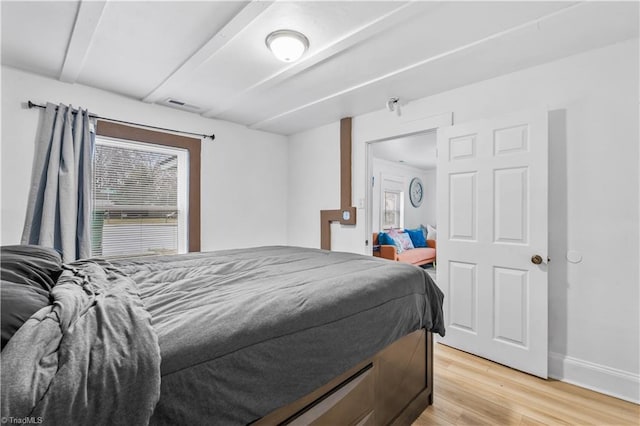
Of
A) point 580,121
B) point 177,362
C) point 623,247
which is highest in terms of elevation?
point 580,121

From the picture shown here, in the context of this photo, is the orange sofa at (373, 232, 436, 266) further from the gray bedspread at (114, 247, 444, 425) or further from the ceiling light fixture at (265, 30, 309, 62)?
the ceiling light fixture at (265, 30, 309, 62)

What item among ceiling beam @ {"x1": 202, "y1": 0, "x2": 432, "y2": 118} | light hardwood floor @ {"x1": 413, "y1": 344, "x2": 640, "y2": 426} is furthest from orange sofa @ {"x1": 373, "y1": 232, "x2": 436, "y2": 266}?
ceiling beam @ {"x1": 202, "y1": 0, "x2": 432, "y2": 118}

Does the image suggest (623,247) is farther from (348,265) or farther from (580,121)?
(348,265)

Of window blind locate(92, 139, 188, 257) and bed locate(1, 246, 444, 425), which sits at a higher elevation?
window blind locate(92, 139, 188, 257)

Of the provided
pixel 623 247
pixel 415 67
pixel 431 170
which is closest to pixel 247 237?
pixel 415 67

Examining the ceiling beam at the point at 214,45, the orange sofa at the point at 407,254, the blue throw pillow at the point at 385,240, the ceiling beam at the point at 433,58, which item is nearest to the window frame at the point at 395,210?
the orange sofa at the point at 407,254

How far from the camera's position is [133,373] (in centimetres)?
65

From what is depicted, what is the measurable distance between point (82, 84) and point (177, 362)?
3.14 metres

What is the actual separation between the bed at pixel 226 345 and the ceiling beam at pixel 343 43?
148 centimetres

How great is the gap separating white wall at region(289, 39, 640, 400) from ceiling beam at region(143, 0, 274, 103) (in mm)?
2129

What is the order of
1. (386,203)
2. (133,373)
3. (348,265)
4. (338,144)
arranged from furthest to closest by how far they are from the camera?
(386,203)
(338,144)
(348,265)
(133,373)

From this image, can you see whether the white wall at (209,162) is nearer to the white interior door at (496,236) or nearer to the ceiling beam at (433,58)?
the ceiling beam at (433,58)

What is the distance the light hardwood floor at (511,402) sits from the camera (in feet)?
5.74

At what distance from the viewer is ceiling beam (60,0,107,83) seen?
5.61 feet
